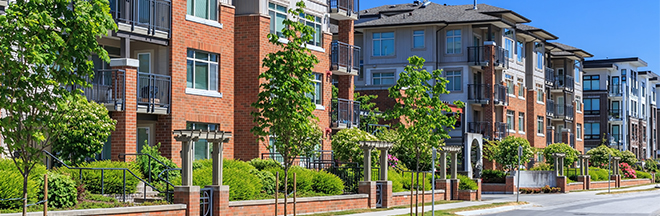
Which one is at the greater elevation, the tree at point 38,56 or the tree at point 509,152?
the tree at point 38,56

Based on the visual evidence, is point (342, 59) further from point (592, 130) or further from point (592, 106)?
point (592, 106)

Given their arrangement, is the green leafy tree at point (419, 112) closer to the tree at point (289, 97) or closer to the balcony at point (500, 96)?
the tree at point (289, 97)

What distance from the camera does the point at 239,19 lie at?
105 feet

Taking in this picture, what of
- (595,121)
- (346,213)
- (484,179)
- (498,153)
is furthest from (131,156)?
(595,121)

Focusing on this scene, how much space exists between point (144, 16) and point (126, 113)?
373cm

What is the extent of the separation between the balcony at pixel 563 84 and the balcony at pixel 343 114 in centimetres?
3701

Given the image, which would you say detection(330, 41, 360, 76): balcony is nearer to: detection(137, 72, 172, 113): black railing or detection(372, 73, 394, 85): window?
detection(137, 72, 172, 113): black railing

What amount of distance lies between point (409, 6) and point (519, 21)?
8.14 m

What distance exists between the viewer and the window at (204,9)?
96.7ft

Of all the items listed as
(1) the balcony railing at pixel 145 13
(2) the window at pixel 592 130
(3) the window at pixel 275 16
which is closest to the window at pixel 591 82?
(2) the window at pixel 592 130

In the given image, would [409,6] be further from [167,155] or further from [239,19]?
[167,155]

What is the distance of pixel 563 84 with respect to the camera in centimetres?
7219

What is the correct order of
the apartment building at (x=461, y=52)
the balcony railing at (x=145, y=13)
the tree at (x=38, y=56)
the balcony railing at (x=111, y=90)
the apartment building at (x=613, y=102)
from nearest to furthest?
the tree at (x=38, y=56) → the balcony railing at (x=111, y=90) → the balcony railing at (x=145, y=13) → the apartment building at (x=461, y=52) → the apartment building at (x=613, y=102)

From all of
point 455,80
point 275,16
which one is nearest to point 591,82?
point 455,80
